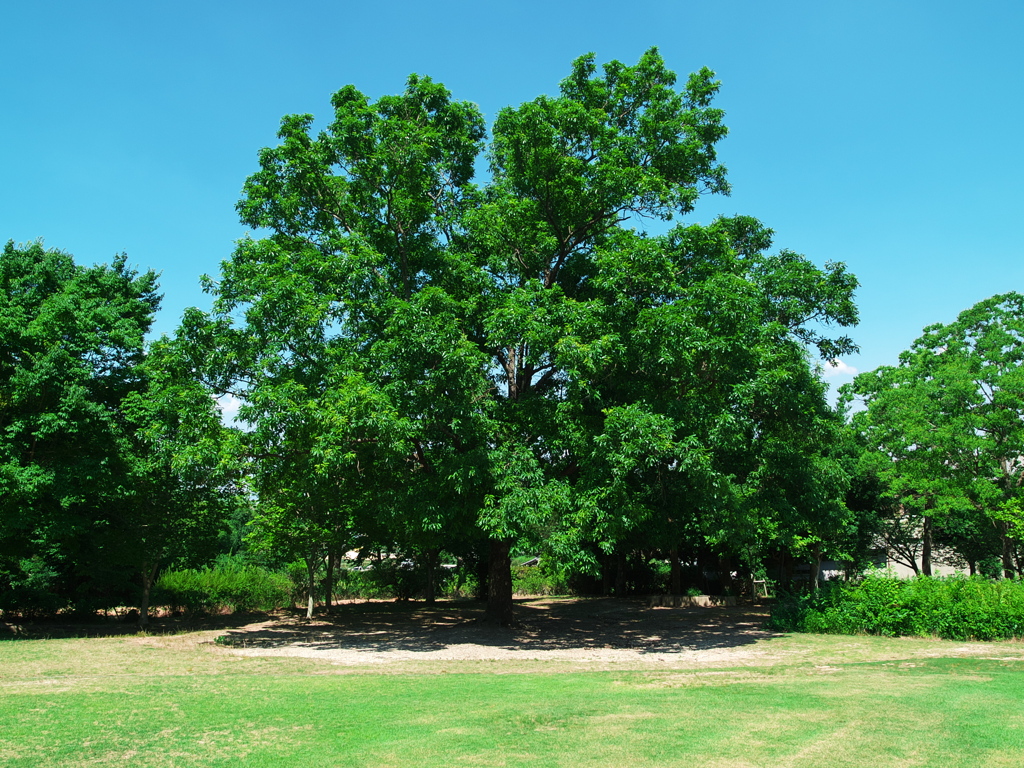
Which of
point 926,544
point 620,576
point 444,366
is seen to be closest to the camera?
point 444,366

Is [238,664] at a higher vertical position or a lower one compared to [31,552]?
lower

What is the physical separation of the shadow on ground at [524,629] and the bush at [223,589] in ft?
7.35

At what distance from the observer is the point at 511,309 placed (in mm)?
13195

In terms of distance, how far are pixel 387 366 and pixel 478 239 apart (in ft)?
14.7

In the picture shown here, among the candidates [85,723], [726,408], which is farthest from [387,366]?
[85,723]

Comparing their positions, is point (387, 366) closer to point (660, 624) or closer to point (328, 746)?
point (328, 746)

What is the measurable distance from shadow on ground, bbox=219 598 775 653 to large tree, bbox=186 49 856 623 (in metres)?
2.02

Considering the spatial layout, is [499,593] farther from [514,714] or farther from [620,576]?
[620,576]

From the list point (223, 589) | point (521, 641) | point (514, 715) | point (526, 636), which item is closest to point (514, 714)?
point (514, 715)

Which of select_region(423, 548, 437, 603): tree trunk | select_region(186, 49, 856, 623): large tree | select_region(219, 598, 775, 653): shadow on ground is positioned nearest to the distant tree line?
select_region(186, 49, 856, 623): large tree

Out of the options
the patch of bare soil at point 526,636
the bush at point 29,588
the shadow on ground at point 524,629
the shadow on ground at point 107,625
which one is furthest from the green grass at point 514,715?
the bush at point 29,588

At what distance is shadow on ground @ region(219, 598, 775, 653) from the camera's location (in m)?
14.9

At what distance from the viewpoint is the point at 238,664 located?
464 inches

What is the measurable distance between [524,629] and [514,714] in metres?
10.8
